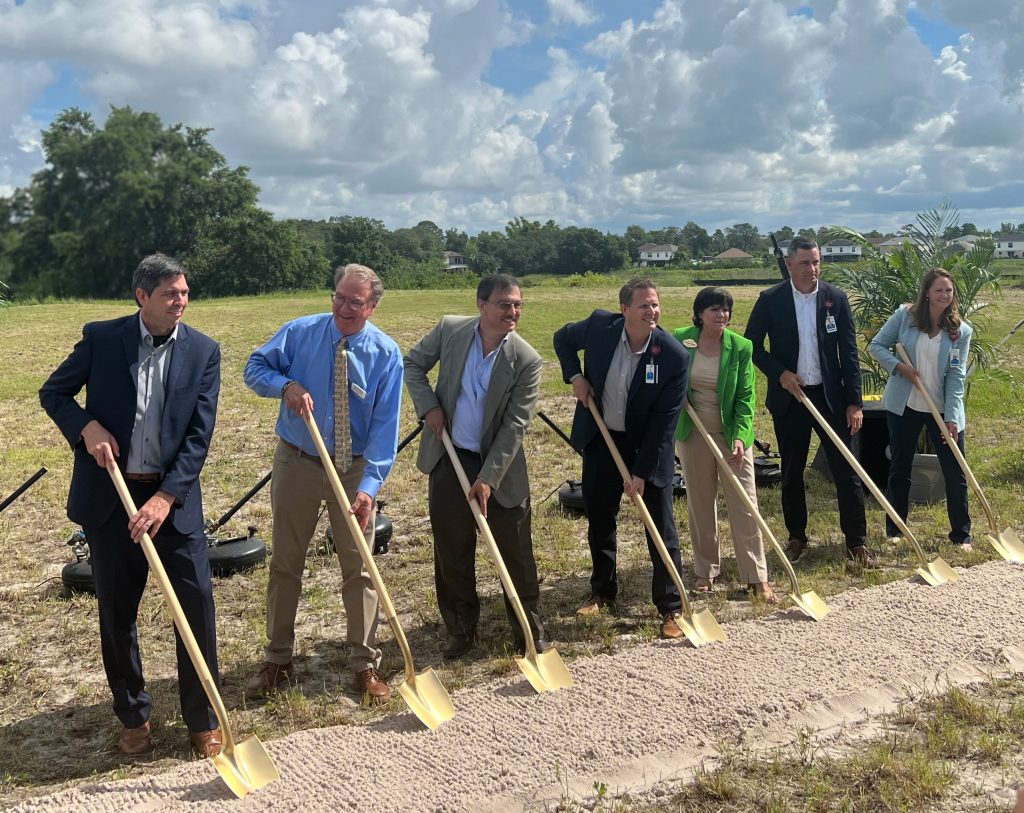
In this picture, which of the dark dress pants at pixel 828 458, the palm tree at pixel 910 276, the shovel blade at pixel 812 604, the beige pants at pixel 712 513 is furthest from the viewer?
the palm tree at pixel 910 276

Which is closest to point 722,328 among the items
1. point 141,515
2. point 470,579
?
point 470,579

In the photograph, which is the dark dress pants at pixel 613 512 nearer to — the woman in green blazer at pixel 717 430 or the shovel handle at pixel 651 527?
the shovel handle at pixel 651 527

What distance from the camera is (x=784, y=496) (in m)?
6.50

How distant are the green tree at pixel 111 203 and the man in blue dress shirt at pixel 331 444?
182 ft

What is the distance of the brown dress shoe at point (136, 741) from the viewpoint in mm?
3984

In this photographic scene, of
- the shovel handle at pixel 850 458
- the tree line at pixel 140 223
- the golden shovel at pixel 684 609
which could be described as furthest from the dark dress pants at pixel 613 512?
the tree line at pixel 140 223

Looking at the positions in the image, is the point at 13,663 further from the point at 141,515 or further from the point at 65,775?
the point at 141,515

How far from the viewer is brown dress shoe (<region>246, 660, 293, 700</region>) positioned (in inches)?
178

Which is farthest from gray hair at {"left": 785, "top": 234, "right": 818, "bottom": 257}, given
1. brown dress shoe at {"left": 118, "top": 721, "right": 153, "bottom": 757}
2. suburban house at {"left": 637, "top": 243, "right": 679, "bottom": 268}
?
suburban house at {"left": 637, "top": 243, "right": 679, "bottom": 268}

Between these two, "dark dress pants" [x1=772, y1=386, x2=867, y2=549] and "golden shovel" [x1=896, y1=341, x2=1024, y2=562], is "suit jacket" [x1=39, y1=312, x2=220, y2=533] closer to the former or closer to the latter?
"dark dress pants" [x1=772, y1=386, x2=867, y2=549]

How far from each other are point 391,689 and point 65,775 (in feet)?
5.00

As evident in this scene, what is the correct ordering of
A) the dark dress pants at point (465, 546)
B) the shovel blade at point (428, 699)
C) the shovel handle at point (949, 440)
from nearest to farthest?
the shovel blade at point (428, 699) < the dark dress pants at point (465, 546) < the shovel handle at point (949, 440)

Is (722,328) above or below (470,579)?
above

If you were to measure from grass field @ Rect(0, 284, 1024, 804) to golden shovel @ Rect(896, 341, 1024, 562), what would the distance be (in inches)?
6.8
